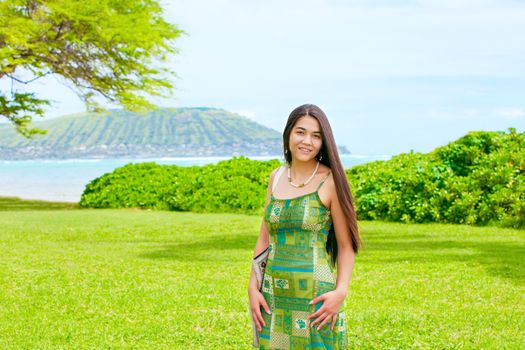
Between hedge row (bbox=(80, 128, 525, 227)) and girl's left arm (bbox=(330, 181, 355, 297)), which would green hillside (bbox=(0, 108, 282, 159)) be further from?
girl's left arm (bbox=(330, 181, 355, 297))

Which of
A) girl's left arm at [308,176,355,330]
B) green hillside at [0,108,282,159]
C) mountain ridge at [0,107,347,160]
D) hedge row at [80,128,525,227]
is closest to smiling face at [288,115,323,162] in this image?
girl's left arm at [308,176,355,330]

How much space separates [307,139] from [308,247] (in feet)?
1.62

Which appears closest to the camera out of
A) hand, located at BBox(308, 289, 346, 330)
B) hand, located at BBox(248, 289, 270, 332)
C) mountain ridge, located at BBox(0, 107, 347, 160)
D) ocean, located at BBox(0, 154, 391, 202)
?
hand, located at BBox(308, 289, 346, 330)

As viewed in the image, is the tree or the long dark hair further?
the tree

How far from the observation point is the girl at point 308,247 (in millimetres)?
3309

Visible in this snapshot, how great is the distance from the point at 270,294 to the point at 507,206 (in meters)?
13.4

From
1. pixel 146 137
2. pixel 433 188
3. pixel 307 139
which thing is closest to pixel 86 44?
pixel 433 188

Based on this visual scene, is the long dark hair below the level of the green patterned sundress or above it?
above

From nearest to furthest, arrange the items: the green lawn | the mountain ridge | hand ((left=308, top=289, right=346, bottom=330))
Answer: hand ((left=308, top=289, right=346, bottom=330))
the green lawn
the mountain ridge

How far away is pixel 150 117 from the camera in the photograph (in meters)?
131

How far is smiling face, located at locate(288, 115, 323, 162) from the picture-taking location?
3.42m

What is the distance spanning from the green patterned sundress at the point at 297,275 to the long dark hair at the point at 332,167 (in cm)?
9

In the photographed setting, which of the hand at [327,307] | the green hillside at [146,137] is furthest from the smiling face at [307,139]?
the green hillside at [146,137]

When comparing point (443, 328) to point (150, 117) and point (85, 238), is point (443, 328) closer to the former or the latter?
point (85, 238)
